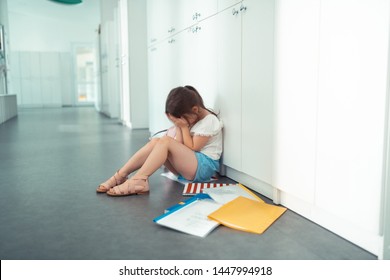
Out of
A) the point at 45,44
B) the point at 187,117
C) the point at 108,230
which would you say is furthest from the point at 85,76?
the point at 108,230

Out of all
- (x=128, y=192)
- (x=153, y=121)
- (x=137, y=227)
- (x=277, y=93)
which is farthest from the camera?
(x=153, y=121)

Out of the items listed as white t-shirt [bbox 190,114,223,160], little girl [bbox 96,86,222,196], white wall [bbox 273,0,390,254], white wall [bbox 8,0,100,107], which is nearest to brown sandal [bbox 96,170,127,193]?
little girl [bbox 96,86,222,196]

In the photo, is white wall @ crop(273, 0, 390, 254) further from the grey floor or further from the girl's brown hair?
the girl's brown hair

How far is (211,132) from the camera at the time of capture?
2256 millimetres

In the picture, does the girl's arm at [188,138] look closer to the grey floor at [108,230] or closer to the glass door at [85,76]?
the grey floor at [108,230]

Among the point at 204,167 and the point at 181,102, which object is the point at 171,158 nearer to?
the point at 204,167

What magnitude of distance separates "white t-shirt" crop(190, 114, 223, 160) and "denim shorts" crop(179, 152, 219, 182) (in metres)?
0.06

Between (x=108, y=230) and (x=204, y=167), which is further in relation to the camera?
(x=204, y=167)

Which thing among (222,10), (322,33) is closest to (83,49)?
(222,10)

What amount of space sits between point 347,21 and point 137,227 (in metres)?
1.12

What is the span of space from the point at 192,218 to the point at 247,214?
24 cm

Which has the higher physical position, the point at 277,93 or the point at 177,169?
the point at 277,93

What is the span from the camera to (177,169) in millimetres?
2215

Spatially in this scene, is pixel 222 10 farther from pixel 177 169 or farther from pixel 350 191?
pixel 350 191
